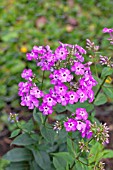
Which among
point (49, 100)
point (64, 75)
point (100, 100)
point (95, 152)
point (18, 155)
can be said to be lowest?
point (18, 155)

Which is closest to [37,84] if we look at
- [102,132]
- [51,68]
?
[51,68]

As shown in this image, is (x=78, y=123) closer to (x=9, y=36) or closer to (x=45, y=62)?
(x=45, y=62)

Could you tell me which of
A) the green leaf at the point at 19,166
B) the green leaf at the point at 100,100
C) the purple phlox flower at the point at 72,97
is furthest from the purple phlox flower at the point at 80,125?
the green leaf at the point at 19,166

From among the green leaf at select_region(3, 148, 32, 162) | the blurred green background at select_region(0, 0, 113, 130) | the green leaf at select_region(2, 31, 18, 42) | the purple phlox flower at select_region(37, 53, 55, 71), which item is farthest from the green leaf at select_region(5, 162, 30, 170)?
the green leaf at select_region(2, 31, 18, 42)

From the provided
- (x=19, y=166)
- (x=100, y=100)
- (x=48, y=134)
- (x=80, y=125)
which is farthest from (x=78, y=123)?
(x=19, y=166)

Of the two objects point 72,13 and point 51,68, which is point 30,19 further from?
point 51,68

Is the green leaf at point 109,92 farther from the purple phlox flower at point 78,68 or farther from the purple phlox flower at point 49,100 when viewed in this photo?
the purple phlox flower at point 49,100

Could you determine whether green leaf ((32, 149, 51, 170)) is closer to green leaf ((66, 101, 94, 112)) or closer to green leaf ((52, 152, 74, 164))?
green leaf ((52, 152, 74, 164))
